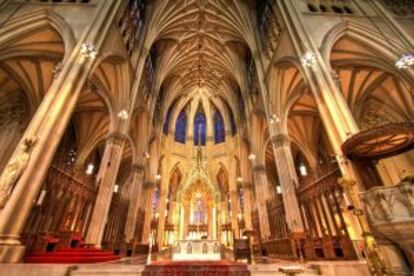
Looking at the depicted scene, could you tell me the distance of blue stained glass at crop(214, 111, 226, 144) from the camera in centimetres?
2828

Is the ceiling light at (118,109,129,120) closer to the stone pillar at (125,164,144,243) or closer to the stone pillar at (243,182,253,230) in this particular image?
the stone pillar at (125,164,144,243)

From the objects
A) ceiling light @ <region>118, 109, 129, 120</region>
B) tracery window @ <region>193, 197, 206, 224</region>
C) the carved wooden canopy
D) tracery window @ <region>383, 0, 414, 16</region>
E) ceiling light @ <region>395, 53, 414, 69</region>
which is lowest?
the carved wooden canopy

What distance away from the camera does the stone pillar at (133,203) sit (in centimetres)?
1363

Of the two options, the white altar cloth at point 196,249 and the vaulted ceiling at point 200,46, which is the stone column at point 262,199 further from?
the vaulted ceiling at point 200,46

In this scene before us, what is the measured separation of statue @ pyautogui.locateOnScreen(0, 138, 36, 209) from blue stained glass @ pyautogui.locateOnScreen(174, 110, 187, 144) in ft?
70.9

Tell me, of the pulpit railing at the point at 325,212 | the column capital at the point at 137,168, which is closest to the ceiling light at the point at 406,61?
the pulpit railing at the point at 325,212

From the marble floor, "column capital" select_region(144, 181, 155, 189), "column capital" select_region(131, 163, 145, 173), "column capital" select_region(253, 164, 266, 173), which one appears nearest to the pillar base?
the marble floor

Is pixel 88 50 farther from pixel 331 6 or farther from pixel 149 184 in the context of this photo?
pixel 149 184

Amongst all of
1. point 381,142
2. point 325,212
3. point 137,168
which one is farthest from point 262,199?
point 381,142

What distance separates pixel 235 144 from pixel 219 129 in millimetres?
4703

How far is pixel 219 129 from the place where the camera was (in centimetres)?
2930

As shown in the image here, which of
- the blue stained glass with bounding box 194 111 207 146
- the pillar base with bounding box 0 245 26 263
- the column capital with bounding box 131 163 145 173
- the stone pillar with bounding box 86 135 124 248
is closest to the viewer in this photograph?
the pillar base with bounding box 0 245 26 263

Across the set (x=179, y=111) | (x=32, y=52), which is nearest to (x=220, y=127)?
(x=179, y=111)

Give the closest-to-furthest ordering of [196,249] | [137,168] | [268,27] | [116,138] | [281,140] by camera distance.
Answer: [116,138], [281,140], [196,249], [268,27], [137,168]
